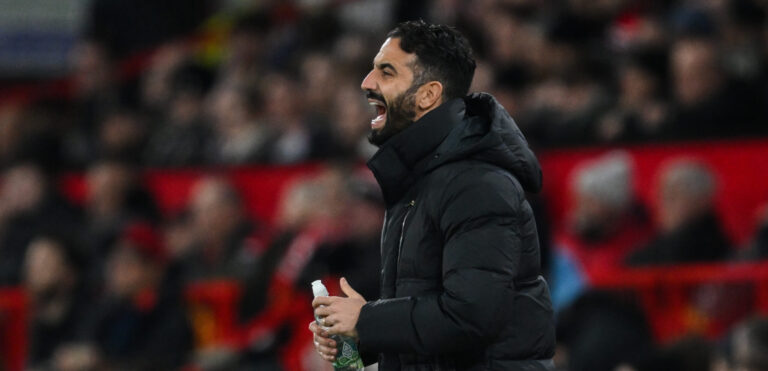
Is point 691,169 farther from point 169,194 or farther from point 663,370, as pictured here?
point 169,194

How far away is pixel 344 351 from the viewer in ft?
11.3

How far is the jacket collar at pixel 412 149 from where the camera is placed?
11.3 feet

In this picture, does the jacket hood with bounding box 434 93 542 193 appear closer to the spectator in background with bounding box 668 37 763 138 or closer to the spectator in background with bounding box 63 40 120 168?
the spectator in background with bounding box 668 37 763 138

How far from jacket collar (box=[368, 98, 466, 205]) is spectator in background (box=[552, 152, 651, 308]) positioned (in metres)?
3.78

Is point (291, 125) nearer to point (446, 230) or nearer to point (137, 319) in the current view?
point (137, 319)

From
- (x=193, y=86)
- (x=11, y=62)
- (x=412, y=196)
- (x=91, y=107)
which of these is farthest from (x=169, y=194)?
(x=412, y=196)

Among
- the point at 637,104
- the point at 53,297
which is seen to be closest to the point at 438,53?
the point at 637,104

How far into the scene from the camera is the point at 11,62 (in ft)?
47.9

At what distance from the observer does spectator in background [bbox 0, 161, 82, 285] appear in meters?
10.4

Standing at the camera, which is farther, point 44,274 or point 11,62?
point 11,62

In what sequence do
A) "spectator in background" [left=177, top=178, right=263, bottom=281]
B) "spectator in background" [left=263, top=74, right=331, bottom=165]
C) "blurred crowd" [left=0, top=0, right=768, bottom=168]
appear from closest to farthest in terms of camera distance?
"blurred crowd" [left=0, top=0, right=768, bottom=168] → "spectator in background" [left=177, top=178, right=263, bottom=281] → "spectator in background" [left=263, top=74, right=331, bottom=165]

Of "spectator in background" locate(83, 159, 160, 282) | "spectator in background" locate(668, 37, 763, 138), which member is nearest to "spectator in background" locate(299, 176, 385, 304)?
"spectator in background" locate(668, 37, 763, 138)

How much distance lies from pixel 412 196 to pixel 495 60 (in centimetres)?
576

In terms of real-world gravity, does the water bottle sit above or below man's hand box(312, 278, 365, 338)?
below
